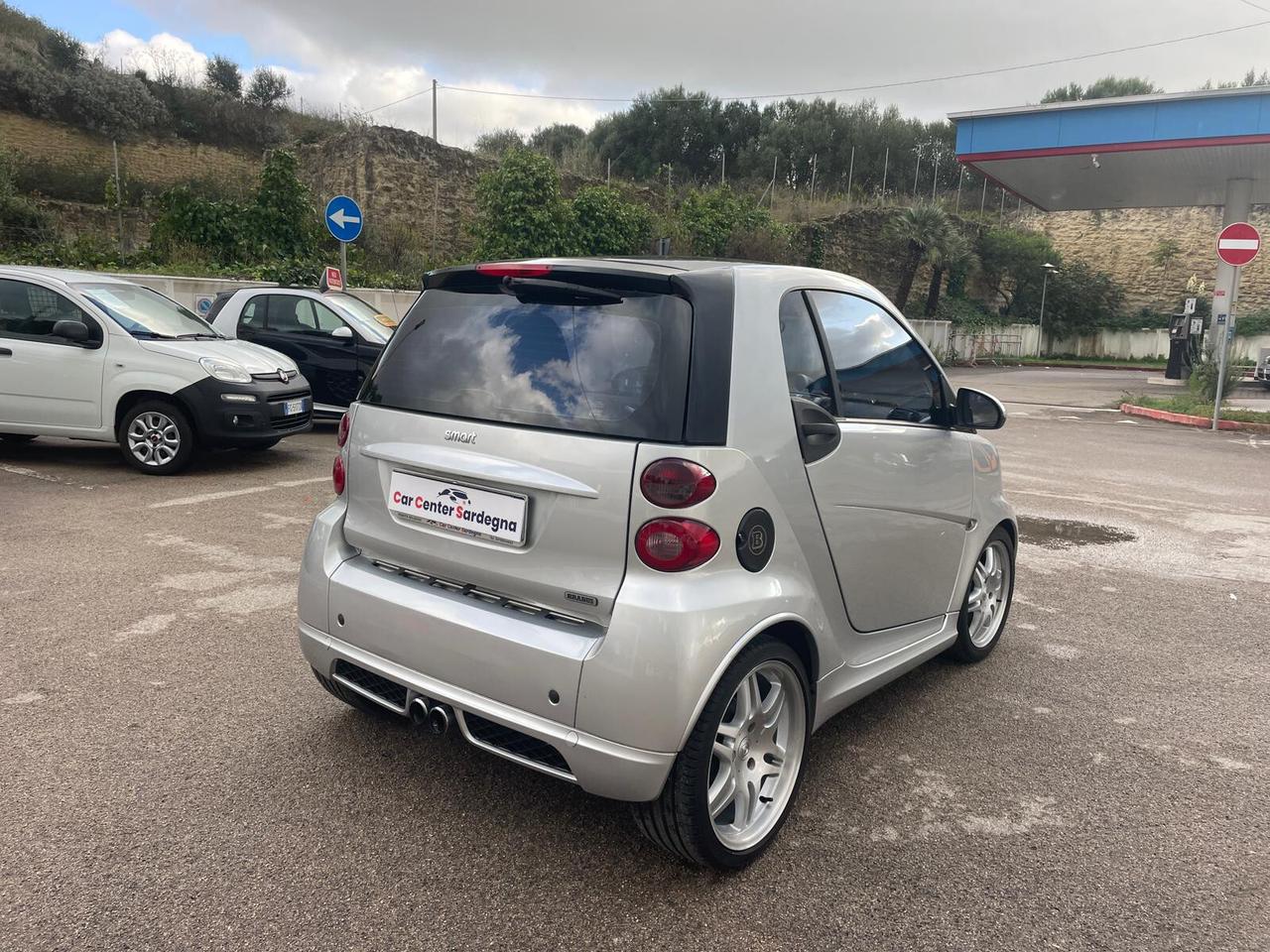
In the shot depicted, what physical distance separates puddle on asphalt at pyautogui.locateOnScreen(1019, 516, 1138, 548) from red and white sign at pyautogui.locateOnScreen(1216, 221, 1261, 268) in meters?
8.65

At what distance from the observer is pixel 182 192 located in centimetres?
1759

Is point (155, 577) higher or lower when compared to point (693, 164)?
lower

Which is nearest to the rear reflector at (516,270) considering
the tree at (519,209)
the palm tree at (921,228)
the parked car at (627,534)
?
the parked car at (627,534)

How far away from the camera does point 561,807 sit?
2.84m

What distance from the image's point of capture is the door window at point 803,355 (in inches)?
109

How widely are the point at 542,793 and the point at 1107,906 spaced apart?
1.67 metres

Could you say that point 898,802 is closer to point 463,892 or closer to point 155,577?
point 463,892

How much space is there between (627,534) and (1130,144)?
22.8 metres

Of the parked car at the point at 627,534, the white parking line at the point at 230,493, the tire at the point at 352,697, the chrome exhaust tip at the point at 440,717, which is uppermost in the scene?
the parked car at the point at 627,534

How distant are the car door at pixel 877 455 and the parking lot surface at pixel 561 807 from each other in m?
0.64

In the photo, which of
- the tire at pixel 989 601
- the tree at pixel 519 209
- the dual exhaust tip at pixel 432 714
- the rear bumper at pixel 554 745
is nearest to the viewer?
the rear bumper at pixel 554 745

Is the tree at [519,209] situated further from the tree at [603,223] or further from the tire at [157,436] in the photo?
the tire at [157,436]

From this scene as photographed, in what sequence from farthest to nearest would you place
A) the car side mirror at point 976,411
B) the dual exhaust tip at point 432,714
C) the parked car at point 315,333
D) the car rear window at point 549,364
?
the parked car at point 315,333 < the car side mirror at point 976,411 < the dual exhaust tip at point 432,714 < the car rear window at point 549,364

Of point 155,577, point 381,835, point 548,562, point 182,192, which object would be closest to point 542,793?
point 381,835
